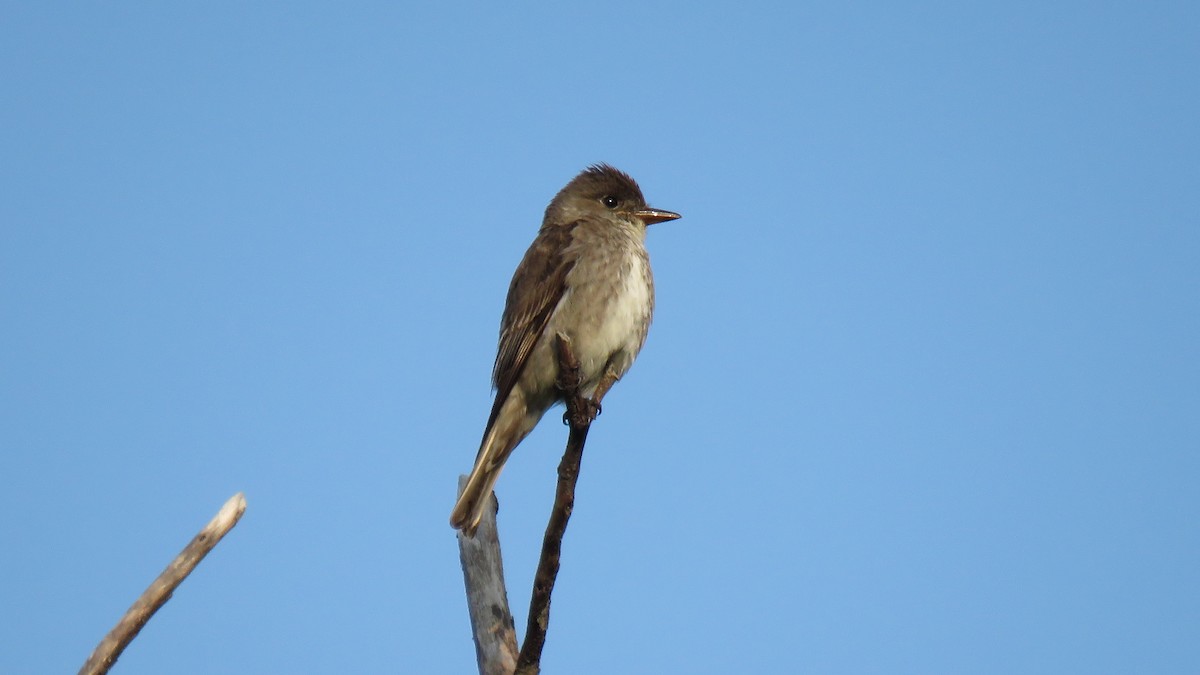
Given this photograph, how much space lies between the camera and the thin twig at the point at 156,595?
4621 mm

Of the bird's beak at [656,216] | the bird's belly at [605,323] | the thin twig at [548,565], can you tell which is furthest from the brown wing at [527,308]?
the thin twig at [548,565]

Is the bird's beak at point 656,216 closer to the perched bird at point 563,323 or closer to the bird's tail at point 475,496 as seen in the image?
the perched bird at point 563,323

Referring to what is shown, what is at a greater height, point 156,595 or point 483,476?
point 483,476

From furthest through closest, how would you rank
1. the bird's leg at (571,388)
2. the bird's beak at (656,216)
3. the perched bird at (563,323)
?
the bird's beak at (656,216)
the perched bird at (563,323)
the bird's leg at (571,388)

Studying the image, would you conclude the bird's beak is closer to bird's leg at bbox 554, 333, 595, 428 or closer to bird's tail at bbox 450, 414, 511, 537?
bird's tail at bbox 450, 414, 511, 537

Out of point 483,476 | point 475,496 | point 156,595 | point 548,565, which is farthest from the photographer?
point 483,476

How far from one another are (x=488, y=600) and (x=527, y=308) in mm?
1958

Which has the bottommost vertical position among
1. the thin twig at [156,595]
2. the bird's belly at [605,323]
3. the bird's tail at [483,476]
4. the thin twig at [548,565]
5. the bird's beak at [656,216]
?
the thin twig at [156,595]

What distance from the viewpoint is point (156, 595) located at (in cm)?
471

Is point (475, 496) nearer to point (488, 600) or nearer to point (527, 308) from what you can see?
point (488, 600)

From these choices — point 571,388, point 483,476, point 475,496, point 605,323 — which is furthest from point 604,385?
point 571,388

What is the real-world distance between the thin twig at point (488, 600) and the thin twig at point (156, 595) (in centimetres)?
178

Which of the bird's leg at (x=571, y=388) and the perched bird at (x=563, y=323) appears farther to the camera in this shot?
the perched bird at (x=563, y=323)

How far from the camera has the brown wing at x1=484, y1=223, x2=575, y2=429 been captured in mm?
7430
